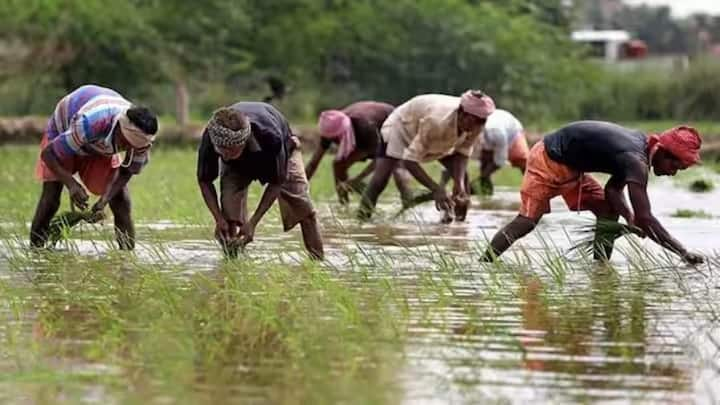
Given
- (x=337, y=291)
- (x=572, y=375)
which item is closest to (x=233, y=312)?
(x=337, y=291)

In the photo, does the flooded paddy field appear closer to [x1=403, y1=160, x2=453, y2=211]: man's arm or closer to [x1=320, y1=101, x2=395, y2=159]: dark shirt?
[x1=403, y1=160, x2=453, y2=211]: man's arm

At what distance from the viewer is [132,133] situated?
33.0 ft

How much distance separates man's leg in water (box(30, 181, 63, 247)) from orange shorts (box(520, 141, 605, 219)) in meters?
2.96

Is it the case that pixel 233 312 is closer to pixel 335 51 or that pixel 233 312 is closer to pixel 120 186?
pixel 120 186

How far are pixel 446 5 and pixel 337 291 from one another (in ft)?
102

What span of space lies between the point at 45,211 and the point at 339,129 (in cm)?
455

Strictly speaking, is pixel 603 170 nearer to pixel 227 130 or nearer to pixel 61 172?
pixel 227 130

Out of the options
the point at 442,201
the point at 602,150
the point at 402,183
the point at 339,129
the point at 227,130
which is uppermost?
the point at 227,130

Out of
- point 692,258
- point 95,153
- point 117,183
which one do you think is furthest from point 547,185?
point 95,153

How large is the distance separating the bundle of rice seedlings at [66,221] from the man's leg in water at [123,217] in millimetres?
253

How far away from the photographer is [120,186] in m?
10.7

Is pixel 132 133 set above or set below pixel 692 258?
above

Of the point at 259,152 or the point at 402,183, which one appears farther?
the point at 402,183

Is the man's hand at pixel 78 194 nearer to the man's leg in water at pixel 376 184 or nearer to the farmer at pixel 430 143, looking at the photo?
the farmer at pixel 430 143
